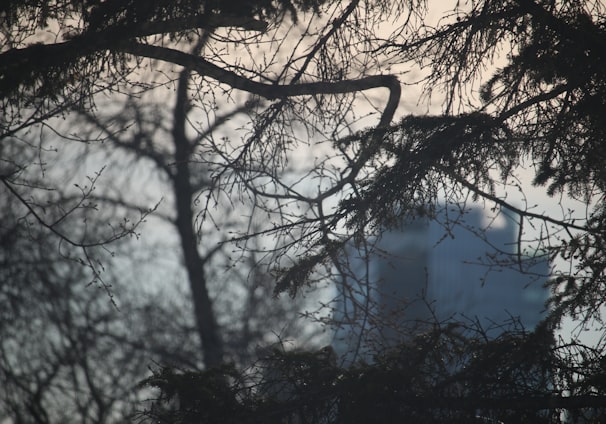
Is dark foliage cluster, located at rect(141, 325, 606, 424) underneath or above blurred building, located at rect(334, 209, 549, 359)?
underneath

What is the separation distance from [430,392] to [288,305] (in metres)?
9.68

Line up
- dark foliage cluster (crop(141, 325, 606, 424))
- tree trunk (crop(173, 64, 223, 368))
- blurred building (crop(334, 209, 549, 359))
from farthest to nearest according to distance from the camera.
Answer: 1. tree trunk (crop(173, 64, 223, 368))
2. blurred building (crop(334, 209, 549, 359))
3. dark foliage cluster (crop(141, 325, 606, 424))

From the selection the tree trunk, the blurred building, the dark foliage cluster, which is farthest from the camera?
the tree trunk

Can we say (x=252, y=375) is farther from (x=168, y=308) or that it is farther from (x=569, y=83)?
(x=168, y=308)

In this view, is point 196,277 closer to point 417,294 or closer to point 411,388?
point 417,294

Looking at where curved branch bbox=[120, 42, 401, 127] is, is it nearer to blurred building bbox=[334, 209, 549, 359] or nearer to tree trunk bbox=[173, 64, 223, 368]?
blurred building bbox=[334, 209, 549, 359]

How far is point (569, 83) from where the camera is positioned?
15.6ft

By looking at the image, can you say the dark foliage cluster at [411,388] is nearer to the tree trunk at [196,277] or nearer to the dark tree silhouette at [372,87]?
the dark tree silhouette at [372,87]

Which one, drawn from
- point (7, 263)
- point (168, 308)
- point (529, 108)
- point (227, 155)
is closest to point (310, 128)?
point (227, 155)

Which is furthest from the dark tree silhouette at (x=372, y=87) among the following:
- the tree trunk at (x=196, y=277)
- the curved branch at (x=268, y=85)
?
the tree trunk at (x=196, y=277)

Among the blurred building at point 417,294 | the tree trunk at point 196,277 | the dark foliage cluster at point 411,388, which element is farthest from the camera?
the tree trunk at point 196,277

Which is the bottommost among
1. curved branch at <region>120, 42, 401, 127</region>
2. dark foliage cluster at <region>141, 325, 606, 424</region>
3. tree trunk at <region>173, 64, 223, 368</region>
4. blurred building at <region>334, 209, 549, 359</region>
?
dark foliage cluster at <region>141, 325, 606, 424</region>

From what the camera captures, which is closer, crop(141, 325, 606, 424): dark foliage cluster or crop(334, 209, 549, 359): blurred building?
crop(141, 325, 606, 424): dark foliage cluster

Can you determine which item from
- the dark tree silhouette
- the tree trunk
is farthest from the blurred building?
the tree trunk
